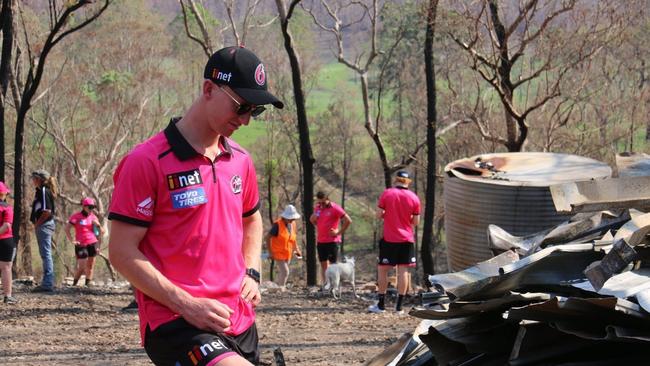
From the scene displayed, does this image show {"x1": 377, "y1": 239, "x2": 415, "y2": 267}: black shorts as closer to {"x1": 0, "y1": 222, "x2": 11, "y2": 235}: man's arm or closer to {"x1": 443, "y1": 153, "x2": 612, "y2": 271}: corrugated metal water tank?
{"x1": 443, "y1": 153, "x2": 612, "y2": 271}: corrugated metal water tank

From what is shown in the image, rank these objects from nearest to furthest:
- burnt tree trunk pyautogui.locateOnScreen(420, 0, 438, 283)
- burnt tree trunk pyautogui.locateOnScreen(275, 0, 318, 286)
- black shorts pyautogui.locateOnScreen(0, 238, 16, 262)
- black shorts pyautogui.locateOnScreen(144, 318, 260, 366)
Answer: black shorts pyautogui.locateOnScreen(144, 318, 260, 366) → black shorts pyautogui.locateOnScreen(0, 238, 16, 262) → burnt tree trunk pyautogui.locateOnScreen(420, 0, 438, 283) → burnt tree trunk pyautogui.locateOnScreen(275, 0, 318, 286)

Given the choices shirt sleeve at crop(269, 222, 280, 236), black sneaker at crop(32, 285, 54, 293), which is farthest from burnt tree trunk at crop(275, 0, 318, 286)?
black sneaker at crop(32, 285, 54, 293)

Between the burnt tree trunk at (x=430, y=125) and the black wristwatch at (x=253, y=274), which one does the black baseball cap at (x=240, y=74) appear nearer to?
the black wristwatch at (x=253, y=274)

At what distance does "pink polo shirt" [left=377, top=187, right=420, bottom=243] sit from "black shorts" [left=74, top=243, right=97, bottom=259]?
5.50 m

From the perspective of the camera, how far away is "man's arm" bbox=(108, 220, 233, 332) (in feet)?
11.0

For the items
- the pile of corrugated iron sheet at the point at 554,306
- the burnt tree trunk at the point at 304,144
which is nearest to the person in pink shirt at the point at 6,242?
the pile of corrugated iron sheet at the point at 554,306

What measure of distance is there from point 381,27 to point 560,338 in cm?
4324

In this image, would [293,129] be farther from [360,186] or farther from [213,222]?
[213,222]

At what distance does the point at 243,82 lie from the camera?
136 inches

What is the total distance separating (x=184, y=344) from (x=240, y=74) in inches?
39.7

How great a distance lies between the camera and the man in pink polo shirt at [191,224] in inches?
133

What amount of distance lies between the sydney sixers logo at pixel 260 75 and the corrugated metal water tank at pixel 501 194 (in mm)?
7756

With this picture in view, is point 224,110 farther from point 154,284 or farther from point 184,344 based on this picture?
point 184,344

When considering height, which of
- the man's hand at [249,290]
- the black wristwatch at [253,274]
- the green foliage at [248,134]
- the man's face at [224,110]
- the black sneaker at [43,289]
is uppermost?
the man's face at [224,110]
